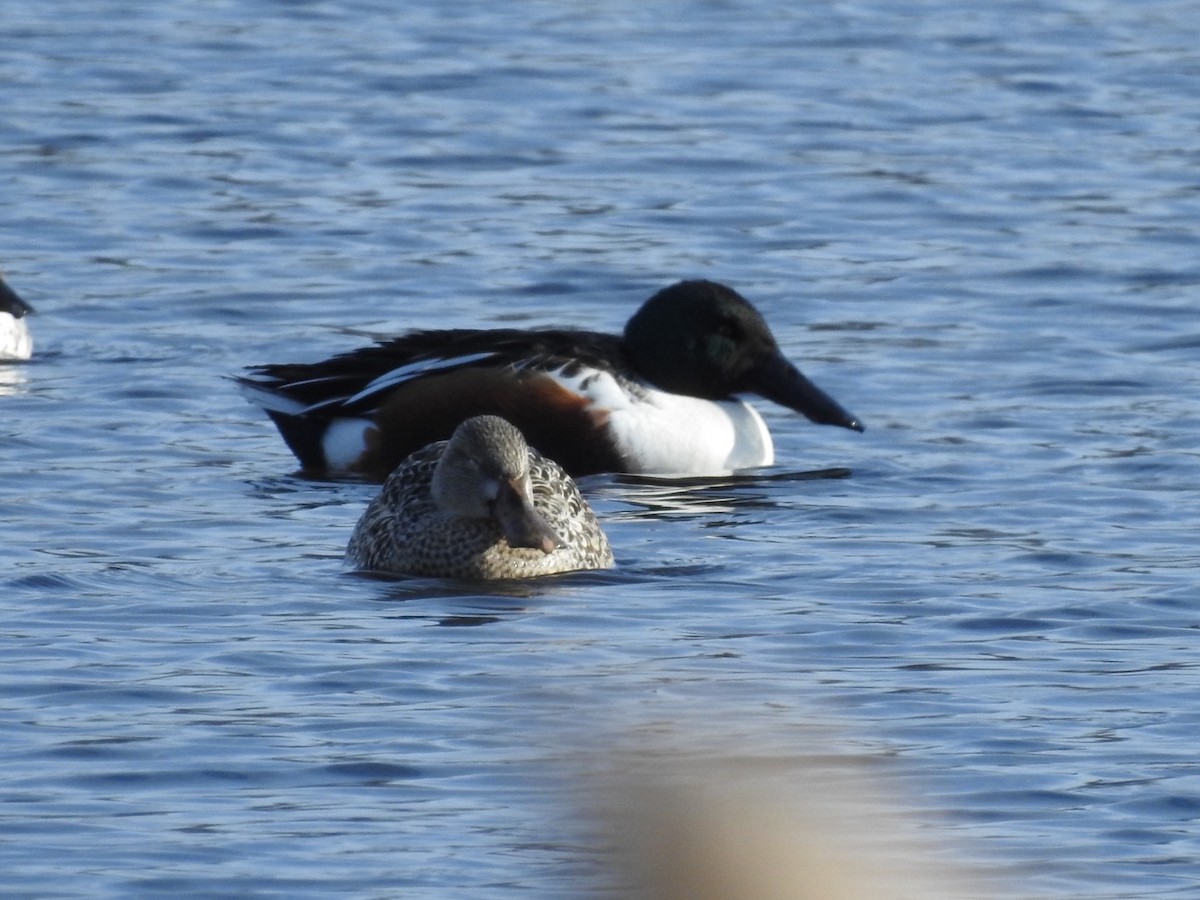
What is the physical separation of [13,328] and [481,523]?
Answer: 4223mm

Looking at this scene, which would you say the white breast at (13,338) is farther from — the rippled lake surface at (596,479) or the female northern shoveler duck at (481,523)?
the female northern shoveler duck at (481,523)

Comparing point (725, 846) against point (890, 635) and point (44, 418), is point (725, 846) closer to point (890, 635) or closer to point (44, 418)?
point (890, 635)

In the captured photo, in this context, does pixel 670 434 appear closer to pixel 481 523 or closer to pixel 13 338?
pixel 481 523

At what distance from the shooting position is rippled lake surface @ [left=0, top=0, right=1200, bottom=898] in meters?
5.71

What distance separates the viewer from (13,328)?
40.1 ft

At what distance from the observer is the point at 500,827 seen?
5.61 metres

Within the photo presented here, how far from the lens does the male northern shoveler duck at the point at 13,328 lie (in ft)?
39.8

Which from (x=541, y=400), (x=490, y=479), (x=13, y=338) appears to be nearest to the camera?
(x=490, y=479)

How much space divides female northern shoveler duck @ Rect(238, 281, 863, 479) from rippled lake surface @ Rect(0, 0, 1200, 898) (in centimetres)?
22

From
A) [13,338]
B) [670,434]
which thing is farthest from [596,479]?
[13,338]

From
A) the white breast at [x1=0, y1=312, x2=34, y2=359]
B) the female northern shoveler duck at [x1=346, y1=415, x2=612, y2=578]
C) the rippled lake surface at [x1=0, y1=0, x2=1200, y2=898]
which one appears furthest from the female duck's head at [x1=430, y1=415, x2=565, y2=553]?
the white breast at [x1=0, y1=312, x2=34, y2=359]

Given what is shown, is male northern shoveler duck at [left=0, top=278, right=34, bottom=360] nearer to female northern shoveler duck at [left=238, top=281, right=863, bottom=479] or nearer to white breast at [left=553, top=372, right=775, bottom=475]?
female northern shoveler duck at [left=238, top=281, right=863, bottom=479]

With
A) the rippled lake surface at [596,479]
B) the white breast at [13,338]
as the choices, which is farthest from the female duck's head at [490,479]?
the white breast at [13,338]

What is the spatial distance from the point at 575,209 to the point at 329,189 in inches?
59.9
